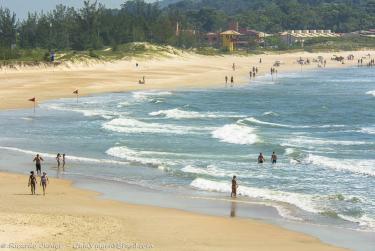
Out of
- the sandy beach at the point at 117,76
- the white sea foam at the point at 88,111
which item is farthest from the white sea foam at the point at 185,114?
the sandy beach at the point at 117,76

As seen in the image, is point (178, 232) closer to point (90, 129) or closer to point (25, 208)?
point (25, 208)

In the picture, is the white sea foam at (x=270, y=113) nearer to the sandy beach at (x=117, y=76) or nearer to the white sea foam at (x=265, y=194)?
the sandy beach at (x=117, y=76)

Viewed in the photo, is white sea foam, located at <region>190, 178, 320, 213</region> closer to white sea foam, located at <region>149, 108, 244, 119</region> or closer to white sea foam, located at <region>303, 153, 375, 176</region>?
white sea foam, located at <region>303, 153, 375, 176</region>

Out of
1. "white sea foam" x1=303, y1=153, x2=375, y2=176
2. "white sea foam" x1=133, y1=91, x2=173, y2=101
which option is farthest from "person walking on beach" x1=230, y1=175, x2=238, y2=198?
"white sea foam" x1=133, y1=91, x2=173, y2=101

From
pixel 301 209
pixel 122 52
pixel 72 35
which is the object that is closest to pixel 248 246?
pixel 301 209

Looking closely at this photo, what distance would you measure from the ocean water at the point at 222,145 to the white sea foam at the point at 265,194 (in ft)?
0.13

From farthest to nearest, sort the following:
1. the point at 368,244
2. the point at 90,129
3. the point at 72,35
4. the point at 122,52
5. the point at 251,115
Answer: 1. the point at 72,35
2. the point at 122,52
3. the point at 251,115
4. the point at 90,129
5. the point at 368,244

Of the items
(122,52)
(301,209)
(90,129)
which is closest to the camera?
(301,209)

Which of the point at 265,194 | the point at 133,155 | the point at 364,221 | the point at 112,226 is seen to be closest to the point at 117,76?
the point at 133,155

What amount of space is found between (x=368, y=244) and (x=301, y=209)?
5.08 metres

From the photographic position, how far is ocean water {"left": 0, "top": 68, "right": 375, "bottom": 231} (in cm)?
2914

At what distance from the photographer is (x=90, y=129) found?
46969 millimetres

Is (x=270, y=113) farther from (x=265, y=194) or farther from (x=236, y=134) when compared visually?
(x=265, y=194)

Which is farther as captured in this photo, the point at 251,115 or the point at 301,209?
the point at 251,115
